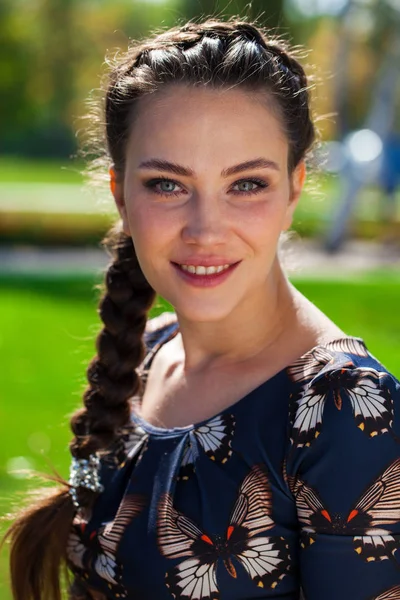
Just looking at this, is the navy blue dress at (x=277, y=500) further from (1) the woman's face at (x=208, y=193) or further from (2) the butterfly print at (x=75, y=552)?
(1) the woman's face at (x=208, y=193)

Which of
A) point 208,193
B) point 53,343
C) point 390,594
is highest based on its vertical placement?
point 53,343

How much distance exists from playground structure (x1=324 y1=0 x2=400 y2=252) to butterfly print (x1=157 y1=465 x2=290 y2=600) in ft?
34.9

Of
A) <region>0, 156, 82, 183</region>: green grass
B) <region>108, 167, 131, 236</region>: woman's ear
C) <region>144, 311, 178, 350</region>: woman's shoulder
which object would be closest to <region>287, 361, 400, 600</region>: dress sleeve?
<region>108, 167, 131, 236</region>: woman's ear

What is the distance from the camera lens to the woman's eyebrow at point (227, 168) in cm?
189

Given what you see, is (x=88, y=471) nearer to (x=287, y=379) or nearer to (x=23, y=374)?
(x=287, y=379)

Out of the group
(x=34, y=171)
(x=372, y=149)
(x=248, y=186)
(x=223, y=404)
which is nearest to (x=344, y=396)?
(x=223, y=404)

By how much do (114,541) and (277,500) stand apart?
15.9 inches

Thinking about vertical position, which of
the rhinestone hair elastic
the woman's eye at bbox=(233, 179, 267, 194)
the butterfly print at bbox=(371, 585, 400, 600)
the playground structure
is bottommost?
the butterfly print at bbox=(371, 585, 400, 600)

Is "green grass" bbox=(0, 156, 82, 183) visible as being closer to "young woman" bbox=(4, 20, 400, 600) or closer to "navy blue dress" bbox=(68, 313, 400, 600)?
"young woman" bbox=(4, 20, 400, 600)

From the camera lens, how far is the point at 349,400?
169 cm

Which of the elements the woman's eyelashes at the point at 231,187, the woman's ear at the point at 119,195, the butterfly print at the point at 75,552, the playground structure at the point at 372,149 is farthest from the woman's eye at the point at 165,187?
the playground structure at the point at 372,149

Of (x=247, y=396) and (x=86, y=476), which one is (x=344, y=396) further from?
(x=86, y=476)

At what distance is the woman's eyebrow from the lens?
1886mm

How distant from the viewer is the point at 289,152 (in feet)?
6.69
